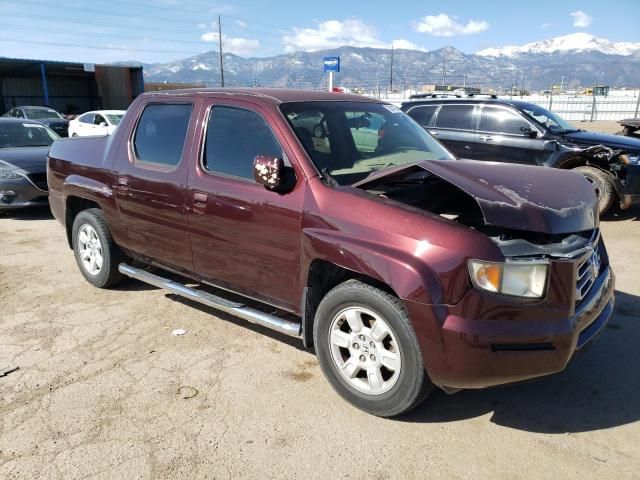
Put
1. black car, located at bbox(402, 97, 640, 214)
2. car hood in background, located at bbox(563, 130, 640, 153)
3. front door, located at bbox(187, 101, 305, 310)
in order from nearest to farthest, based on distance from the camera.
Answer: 1. front door, located at bbox(187, 101, 305, 310)
2. black car, located at bbox(402, 97, 640, 214)
3. car hood in background, located at bbox(563, 130, 640, 153)

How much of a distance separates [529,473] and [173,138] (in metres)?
3.36

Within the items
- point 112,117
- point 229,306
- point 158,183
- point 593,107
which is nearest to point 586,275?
point 229,306

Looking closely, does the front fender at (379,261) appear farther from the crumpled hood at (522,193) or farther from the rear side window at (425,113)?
the rear side window at (425,113)

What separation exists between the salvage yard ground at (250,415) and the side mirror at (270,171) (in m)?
1.32

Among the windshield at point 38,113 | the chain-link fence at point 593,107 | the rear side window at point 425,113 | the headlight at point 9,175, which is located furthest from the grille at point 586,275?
the chain-link fence at point 593,107

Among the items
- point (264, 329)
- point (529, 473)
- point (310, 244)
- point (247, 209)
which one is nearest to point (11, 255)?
point (264, 329)

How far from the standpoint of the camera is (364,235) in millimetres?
2824

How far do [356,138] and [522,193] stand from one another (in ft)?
4.58

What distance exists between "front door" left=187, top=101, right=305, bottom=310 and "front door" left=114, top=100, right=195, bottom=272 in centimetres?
18

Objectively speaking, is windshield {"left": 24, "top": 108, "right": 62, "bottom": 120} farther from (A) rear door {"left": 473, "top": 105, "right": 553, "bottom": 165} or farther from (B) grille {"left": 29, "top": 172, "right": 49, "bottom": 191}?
(A) rear door {"left": 473, "top": 105, "right": 553, "bottom": 165}

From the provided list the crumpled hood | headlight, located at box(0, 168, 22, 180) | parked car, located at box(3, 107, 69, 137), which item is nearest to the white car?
parked car, located at box(3, 107, 69, 137)

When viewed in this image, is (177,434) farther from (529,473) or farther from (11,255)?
(11,255)

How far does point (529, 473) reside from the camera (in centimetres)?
253

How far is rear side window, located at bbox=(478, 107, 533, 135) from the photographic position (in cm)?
861
